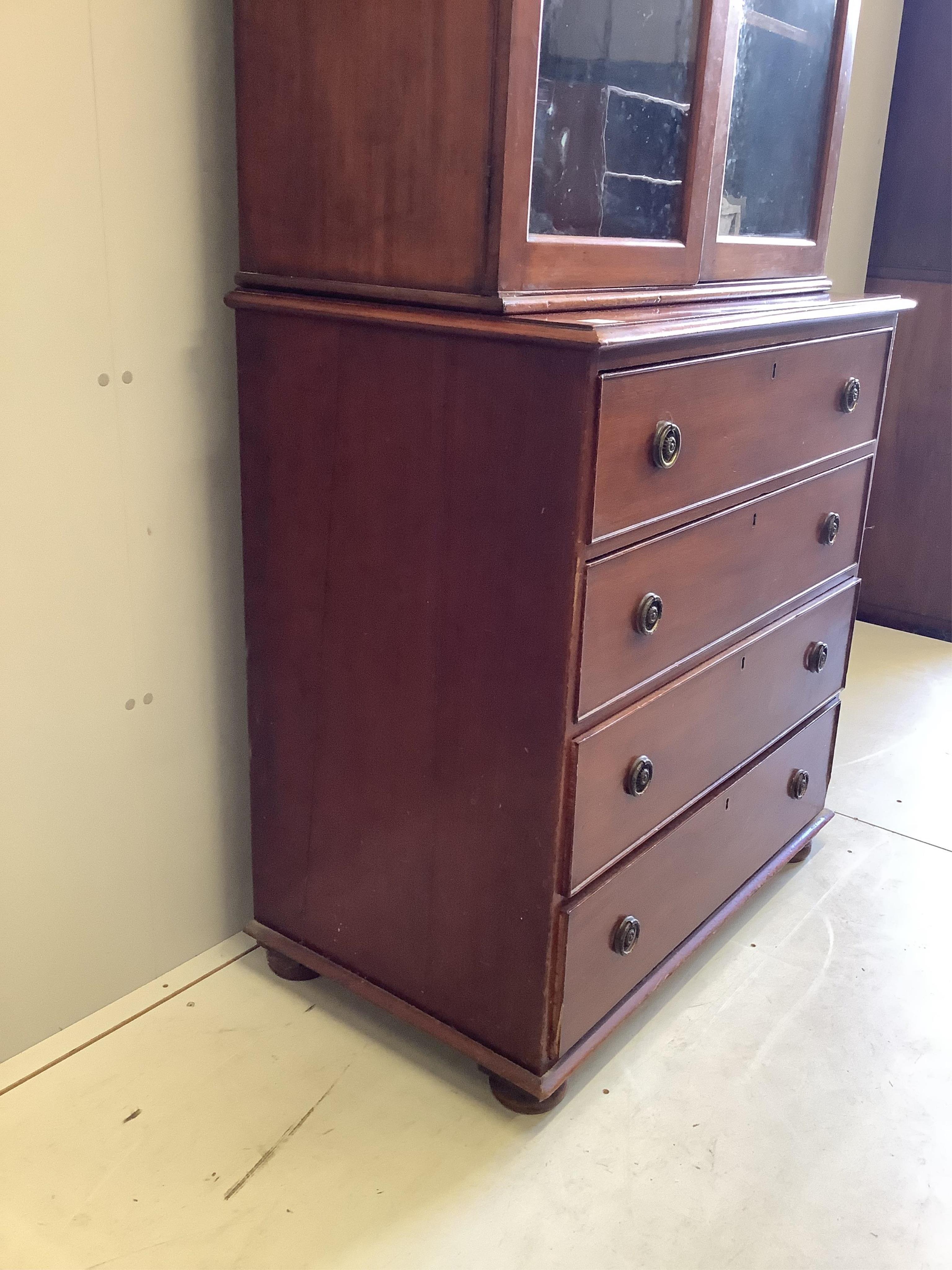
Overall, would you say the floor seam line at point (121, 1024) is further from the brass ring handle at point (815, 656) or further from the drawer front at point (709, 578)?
the brass ring handle at point (815, 656)

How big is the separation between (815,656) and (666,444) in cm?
70

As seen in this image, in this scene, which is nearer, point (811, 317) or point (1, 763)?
point (1, 763)

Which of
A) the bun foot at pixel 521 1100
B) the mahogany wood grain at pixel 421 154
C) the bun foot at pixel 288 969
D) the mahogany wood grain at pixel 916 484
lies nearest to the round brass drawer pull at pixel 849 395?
the mahogany wood grain at pixel 421 154

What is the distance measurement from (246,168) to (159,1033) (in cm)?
110

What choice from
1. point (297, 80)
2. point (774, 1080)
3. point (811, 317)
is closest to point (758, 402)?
point (811, 317)

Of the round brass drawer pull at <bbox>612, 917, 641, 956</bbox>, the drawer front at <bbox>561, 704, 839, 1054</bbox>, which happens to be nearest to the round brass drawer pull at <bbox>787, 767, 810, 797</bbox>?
the drawer front at <bbox>561, 704, 839, 1054</bbox>

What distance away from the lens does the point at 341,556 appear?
129 centimetres

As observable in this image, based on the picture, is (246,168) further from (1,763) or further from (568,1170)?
(568,1170)

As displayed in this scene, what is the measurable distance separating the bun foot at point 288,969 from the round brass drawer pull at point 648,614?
72cm

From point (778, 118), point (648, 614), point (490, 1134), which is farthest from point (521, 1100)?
point (778, 118)

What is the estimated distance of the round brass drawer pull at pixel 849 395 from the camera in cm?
157

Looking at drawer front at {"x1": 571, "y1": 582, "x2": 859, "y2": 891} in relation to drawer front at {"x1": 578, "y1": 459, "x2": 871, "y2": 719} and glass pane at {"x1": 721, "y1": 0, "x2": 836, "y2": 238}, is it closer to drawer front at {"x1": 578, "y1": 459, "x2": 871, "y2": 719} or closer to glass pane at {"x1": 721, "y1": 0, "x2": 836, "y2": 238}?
drawer front at {"x1": 578, "y1": 459, "x2": 871, "y2": 719}

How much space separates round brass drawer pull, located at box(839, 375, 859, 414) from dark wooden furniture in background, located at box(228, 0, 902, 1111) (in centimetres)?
3

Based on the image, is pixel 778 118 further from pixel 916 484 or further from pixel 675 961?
pixel 916 484
